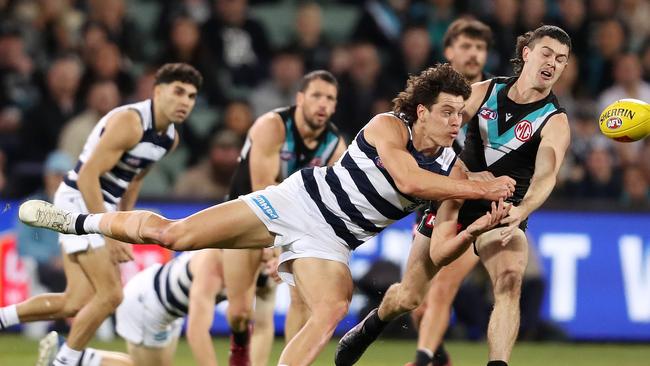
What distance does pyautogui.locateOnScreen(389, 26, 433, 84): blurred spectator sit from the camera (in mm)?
14328

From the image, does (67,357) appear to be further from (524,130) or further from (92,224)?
(524,130)

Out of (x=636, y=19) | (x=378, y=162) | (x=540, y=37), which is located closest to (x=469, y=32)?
(x=540, y=37)

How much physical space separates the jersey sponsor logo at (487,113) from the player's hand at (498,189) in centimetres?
91

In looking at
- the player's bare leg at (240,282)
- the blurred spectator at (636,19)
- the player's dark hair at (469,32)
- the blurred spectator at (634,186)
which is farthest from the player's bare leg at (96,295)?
the blurred spectator at (636,19)

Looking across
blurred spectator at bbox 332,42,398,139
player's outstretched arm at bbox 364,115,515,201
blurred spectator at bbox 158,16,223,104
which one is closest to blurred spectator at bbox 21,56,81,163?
blurred spectator at bbox 158,16,223,104

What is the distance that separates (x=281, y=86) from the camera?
46.9 feet

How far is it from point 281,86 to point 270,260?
18.5ft

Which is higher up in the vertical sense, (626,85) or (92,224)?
(626,85)

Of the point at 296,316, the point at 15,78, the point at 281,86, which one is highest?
the point at 281,86

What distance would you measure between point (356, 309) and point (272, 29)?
4836 millimetres

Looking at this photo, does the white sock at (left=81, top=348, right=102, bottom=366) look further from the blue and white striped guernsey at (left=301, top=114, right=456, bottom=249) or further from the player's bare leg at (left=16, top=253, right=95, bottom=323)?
the blue and white striped guernsey at (left=301, top=114, right=456, bottom=249)

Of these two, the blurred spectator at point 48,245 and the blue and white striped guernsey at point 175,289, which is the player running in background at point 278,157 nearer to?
the blue and white striped guernsey at point 175,289

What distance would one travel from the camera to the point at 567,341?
12.5 meters

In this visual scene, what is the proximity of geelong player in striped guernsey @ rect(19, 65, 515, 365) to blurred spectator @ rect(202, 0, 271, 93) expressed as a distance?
24.0ft
